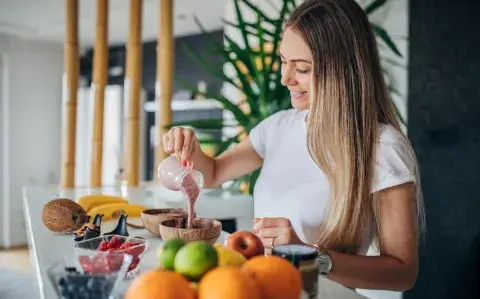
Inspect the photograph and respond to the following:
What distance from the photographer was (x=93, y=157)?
10.0ft

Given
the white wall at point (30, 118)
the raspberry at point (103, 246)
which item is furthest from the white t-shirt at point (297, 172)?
the white wall at point (30, 118)

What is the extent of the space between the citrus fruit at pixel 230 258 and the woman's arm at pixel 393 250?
38cm

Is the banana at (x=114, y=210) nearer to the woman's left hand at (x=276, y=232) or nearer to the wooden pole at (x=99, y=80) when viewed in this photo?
the woman's left hand at (x=276, y=232)

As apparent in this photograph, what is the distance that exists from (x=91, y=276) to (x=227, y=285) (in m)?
0.22

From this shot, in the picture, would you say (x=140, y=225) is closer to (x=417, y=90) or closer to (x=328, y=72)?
(x=328, y=72)

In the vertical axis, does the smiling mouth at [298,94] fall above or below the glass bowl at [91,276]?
above

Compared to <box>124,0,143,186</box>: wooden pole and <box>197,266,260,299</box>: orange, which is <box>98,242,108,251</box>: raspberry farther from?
<box>124,0,143,186</box>: wooden pole

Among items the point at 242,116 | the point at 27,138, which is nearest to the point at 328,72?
the point at 242,116

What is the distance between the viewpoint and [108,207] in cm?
175

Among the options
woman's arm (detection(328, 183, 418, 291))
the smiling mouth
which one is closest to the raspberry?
woman's arm (detection(328, 183, 418, 291))

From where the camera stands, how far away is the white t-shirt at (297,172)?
4.25ft

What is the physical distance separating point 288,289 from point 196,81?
6.15 metres

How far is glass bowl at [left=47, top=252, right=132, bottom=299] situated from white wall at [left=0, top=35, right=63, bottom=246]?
697cm

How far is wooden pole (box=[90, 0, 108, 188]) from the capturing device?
2930mm
